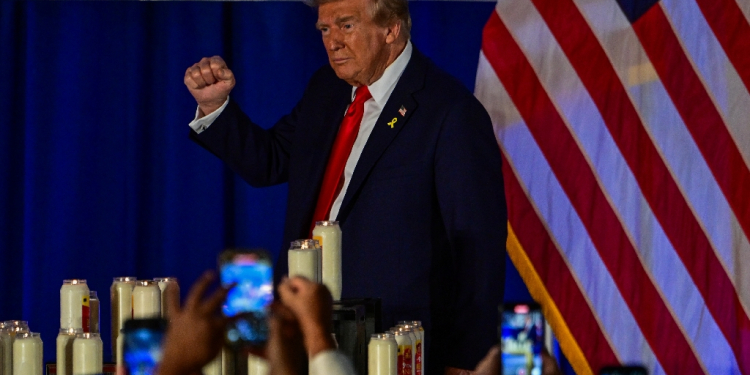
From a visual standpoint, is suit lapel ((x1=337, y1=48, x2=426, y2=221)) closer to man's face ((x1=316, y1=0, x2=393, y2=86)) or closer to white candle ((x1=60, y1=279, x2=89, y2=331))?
man's face ((x1=316, y1=0, x2=393, y2=86))

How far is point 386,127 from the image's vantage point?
2465mm

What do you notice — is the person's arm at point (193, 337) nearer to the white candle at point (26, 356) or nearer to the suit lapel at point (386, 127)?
the white candle at point (26, 356)

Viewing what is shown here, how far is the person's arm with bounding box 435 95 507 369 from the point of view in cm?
236

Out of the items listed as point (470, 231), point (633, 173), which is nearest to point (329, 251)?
point (470, 231)

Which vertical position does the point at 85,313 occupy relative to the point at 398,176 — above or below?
below

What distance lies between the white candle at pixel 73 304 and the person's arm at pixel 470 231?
82cm

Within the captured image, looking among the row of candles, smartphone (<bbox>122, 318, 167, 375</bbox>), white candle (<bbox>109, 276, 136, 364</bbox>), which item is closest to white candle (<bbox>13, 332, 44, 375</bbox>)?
the row of candles

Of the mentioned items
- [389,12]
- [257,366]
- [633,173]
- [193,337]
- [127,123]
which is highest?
[389,12]

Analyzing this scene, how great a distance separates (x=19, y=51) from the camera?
342 centimetres

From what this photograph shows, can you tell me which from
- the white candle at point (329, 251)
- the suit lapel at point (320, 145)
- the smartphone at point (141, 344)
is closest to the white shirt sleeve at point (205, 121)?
the suit lapel at point (320, 145)

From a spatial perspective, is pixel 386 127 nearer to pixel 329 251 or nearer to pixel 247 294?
pixel 329 251

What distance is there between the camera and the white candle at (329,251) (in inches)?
70.7

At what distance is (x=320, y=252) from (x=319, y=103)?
103 centimetres

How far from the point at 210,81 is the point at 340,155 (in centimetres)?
36
